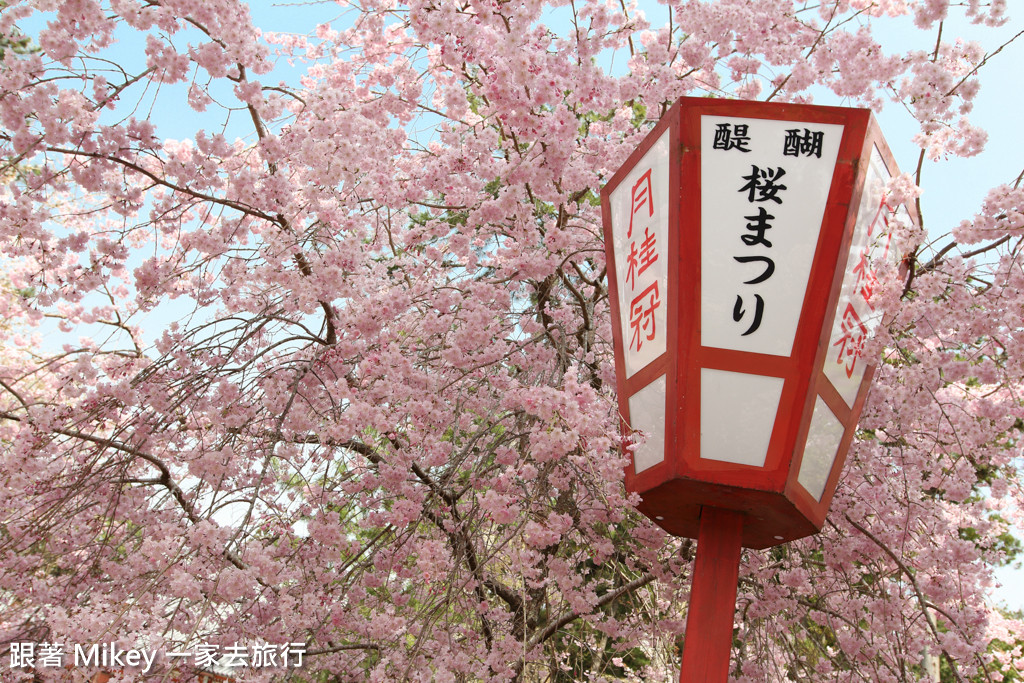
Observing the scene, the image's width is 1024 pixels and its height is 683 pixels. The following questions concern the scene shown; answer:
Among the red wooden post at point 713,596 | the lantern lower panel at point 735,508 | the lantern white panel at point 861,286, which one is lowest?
the red wooden post at point 713,596

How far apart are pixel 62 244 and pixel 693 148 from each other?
12.8ft

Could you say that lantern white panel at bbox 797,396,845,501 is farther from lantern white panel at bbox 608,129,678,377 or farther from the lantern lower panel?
lantern white panel at bbox 608,129,678,377

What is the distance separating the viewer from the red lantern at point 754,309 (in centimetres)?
272

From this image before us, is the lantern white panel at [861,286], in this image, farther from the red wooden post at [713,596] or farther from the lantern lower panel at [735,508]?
the red wooden post at [713,596]

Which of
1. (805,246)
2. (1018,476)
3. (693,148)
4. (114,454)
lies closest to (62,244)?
(114,454)

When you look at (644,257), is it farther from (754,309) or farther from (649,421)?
(649,421)

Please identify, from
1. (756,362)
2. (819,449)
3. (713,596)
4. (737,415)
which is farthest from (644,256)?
(713,596)

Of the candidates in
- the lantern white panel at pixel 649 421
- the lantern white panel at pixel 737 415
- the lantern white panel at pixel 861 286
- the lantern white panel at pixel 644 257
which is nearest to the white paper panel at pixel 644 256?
the lantern white panel at pixel 644 257

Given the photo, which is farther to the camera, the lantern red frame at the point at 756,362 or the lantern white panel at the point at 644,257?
the lantern white panel at the point at 644,257

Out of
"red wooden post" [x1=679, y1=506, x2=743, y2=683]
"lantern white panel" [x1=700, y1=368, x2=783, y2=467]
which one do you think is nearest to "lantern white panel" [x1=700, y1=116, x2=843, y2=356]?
"lantern white panel" [x1=700, y1=368, x2=783, y2=467]

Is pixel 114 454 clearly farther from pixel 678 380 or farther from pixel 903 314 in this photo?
pixel 903 314

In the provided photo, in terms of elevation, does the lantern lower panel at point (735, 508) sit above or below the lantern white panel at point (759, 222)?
below

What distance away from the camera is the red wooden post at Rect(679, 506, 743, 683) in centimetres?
291

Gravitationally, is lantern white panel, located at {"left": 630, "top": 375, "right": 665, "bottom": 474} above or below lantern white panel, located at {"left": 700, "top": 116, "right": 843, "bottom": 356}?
below
